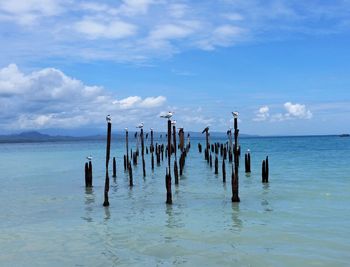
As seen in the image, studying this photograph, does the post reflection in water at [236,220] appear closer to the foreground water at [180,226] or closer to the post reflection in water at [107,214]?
the foreground water at [180,226]

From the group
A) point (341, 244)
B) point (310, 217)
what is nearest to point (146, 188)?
point (310, 217)

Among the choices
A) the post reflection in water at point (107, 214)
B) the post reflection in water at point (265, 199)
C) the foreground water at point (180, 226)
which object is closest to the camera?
the foreground water at point (180, 226)

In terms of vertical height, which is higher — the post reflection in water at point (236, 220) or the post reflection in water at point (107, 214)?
the post reflection in water at point (236, 220)

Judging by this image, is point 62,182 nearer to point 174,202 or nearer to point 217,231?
point 174,202

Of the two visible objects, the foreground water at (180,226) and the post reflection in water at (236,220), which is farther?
the post reflection in water at (236,220)

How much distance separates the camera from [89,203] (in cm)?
2322

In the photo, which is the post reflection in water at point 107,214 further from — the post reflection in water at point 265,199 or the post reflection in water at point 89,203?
the post reflection in water at point 265,199

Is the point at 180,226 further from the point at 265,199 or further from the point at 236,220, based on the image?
the point at 265,199

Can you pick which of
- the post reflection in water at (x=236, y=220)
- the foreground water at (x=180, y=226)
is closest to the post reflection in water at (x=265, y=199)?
the foreground water at (x=180, y=226)

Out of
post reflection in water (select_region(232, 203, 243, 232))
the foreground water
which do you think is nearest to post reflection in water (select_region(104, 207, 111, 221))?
the foreground water

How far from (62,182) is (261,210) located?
18.4 metres

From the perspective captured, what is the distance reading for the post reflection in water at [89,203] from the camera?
19423 mm

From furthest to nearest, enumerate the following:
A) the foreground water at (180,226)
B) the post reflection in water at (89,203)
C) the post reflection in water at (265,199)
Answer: the post reflection in water at (265,199), the post reflection in water at (89,203), the foreground water at (180,226)

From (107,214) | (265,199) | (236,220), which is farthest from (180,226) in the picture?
(265,199)
